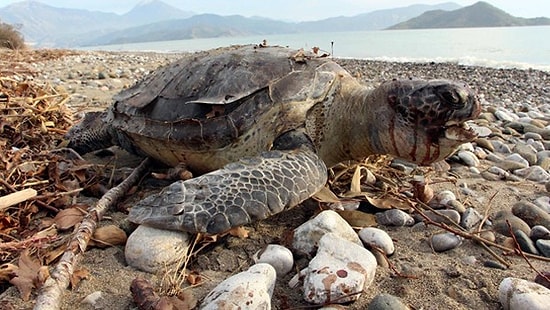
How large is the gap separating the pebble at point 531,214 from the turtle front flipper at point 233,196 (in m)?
1.16

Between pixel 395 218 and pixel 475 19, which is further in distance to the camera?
pixel 475 19

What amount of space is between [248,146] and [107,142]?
Answer: 1457 mm

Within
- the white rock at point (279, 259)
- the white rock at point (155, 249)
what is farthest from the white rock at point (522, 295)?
the white rock at point (155, 249)

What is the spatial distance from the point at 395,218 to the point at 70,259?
161 cm

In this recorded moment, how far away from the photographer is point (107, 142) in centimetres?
340

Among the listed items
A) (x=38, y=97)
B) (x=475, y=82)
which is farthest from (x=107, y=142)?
(x=475, y=82)

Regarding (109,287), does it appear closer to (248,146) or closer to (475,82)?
(248,146)

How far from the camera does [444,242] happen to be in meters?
2.03

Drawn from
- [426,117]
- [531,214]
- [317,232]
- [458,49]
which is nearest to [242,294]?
[317,232]

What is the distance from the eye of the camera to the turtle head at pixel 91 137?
335cm

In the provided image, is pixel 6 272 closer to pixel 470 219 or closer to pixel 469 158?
pixel 470 219

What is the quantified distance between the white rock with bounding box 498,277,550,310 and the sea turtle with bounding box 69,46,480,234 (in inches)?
34.0

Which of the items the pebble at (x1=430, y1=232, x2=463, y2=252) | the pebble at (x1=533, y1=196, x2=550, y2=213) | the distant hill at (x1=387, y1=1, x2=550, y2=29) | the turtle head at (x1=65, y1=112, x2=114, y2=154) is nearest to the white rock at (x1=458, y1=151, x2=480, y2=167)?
the pebble at (x1=533, y1=196, x2=550, y2=213)

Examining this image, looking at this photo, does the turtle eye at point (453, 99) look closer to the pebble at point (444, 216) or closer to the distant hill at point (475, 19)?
the pebble at point (444, 216)
